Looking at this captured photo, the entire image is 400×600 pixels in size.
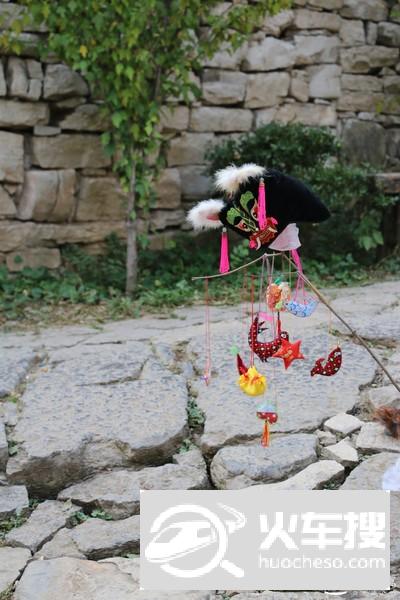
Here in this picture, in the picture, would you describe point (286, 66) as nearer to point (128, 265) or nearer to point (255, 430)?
point (128, 265)

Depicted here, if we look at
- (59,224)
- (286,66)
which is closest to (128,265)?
(59,224)

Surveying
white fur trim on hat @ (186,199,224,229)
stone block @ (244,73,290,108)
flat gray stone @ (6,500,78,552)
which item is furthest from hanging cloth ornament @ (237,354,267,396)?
stone block @ (244,73,290,108)

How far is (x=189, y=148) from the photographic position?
Result: 18.1 ft

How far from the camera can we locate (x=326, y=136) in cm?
539

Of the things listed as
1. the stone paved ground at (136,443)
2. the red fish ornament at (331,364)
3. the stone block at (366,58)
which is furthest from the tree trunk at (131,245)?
the red fish ornament at (331,364)

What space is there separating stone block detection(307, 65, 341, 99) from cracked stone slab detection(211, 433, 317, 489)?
3761 mm

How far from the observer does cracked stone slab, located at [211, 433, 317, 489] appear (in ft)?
8.64

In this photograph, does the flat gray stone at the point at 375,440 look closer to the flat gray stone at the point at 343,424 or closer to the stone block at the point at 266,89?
the flat gray stone at the point at 343,424

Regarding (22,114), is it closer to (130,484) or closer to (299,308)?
(130,484)

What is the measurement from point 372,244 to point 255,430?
111 inches

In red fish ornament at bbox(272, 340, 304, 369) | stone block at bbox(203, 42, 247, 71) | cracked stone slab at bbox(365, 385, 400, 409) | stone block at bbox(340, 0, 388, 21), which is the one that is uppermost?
stone block at bbox(340, 0, 388, 21)

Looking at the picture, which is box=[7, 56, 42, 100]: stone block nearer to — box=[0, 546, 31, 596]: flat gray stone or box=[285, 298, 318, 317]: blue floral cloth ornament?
box=[0, 546, 31, 596]: flat gray stone

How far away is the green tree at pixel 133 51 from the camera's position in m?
4.48

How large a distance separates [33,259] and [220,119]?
1.67 metres
